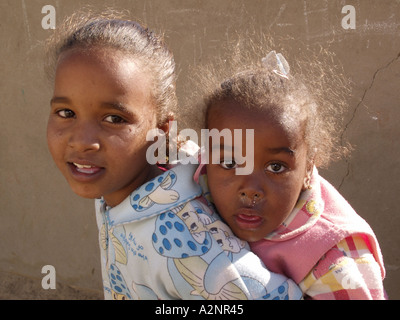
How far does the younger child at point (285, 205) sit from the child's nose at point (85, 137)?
39cm

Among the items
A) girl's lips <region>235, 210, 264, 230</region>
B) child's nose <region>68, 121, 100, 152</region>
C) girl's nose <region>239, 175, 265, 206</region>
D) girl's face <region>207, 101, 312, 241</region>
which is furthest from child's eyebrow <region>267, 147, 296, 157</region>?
child's nose <region>68, 121, 100, 152</region>

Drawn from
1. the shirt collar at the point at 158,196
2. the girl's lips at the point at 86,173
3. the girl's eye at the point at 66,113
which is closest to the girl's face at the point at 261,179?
the shirt collar at the point at 158,196

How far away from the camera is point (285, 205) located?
5.10 feet

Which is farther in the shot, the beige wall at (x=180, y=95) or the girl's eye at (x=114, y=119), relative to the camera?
the beige wall at (x=180, y=95)

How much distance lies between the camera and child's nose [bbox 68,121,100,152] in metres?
1.54

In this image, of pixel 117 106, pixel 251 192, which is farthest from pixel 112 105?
pixel 251 192

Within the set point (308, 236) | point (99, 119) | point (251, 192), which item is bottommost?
point (308, 236)

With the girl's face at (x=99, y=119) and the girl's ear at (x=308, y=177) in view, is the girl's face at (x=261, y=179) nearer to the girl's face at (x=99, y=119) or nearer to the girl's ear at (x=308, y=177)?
Answer: the girl's ear at (x=308, y=177)

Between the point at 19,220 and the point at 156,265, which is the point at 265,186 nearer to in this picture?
the point at 156,265

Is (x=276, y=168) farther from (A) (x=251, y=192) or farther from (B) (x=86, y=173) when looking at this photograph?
(B) (x=86, y=173)

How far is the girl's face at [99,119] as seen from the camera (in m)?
1.56

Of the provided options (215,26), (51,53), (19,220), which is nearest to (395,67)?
(215,26)

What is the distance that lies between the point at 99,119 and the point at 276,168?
0.59 m

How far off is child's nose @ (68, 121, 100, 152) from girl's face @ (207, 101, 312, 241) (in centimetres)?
40
